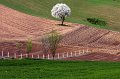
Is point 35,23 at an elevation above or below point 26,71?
above

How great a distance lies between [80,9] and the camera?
112 m

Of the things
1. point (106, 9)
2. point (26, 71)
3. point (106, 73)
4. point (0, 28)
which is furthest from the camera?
point (106, 9)

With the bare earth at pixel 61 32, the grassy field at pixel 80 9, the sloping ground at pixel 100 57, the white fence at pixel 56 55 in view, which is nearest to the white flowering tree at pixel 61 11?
the bare earth at pixel 61 32

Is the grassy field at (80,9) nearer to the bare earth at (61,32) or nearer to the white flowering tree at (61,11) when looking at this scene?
the white flowering tree at (61,11)

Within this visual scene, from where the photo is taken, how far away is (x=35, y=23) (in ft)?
288

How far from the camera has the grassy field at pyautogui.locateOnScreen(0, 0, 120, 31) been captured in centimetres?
9962

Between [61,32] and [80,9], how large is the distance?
32148 mm

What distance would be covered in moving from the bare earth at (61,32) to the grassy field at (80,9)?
6.93 meters

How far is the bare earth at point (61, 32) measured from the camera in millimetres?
66750

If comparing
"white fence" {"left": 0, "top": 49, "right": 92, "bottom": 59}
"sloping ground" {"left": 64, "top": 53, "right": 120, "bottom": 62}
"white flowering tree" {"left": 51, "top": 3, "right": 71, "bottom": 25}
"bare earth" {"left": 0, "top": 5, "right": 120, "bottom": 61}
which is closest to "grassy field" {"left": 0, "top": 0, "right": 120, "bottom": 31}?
"white flowering tree" {"left": 51, "top": 3, "right": 71, "bottom": 25}

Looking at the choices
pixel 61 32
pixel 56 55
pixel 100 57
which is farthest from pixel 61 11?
pixel 100 57

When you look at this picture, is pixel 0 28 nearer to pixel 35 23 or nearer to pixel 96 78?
pixel 35 23

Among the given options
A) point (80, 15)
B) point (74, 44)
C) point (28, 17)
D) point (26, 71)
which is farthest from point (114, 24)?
point (26, 71)

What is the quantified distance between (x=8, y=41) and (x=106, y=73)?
39.3m
